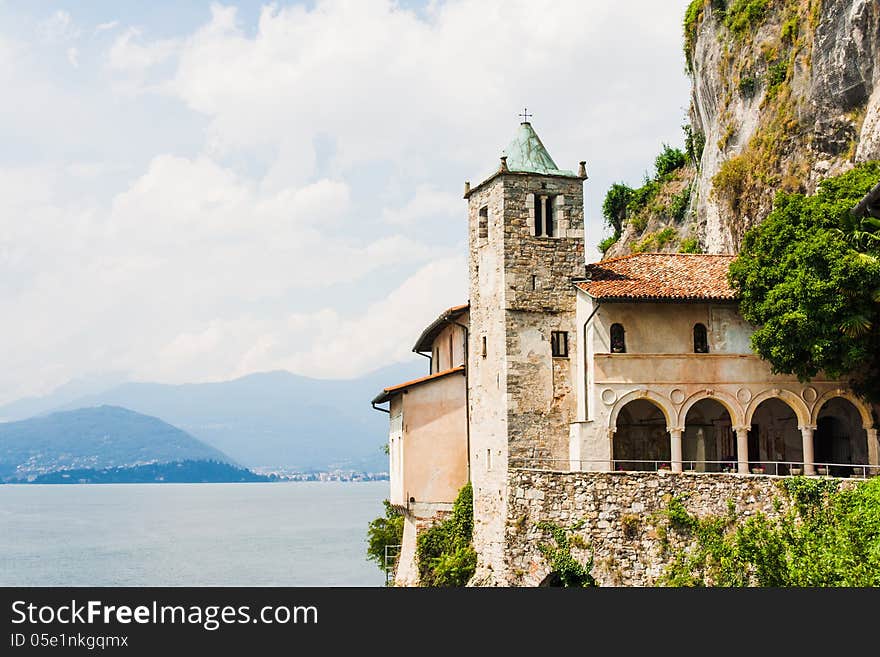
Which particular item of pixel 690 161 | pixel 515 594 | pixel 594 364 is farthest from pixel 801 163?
pixel 515 594

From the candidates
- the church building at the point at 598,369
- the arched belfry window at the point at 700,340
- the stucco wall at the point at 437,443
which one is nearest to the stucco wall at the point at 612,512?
the church building at the point at 598,369

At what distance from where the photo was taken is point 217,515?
147 metres

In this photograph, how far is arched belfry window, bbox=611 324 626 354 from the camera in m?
31.7

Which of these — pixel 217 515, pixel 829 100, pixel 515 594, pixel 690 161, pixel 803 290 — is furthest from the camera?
pixel 217 515

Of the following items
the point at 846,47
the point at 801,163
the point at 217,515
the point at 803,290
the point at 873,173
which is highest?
the point at 846,47

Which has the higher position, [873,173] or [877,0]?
[877,0]

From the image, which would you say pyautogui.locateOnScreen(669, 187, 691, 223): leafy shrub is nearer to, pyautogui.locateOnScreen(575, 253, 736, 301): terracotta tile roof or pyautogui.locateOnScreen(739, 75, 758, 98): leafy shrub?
pyautogui.locateOnScreen(739, 75, 758, 98): leafy shrub

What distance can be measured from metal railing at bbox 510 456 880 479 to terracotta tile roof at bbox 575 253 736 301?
4.96 metres

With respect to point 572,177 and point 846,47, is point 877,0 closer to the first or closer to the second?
point 846,47

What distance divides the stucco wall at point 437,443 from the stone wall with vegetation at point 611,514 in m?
4.60

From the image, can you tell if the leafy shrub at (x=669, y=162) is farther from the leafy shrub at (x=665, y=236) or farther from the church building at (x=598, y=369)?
the church building at (x=598, y=369)

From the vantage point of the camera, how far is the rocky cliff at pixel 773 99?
1385 inches

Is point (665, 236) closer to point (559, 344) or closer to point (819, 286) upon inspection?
point (559, 344)

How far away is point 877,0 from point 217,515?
127 meters
